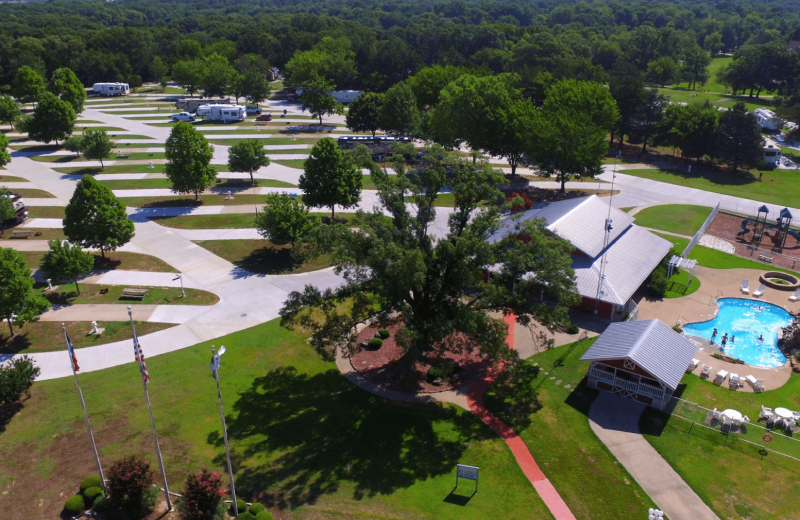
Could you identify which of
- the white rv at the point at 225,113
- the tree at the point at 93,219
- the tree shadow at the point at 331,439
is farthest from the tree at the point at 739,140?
the white rv at the point at 225,113

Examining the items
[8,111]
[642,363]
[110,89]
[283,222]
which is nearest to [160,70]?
[110,89]

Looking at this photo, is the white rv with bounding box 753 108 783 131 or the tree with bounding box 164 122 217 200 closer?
the tree with bounding box 164 122 217 200

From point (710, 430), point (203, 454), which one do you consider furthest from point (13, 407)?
point (710, 430)

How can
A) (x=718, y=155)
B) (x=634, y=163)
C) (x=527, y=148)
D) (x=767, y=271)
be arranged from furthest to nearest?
(x=634, y=163), (x=718, y=155), (x=527, y=148), (x=767, y=271)

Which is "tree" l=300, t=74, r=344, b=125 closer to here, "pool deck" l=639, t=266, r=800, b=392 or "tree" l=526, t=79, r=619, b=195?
"tree" l=526, t=79, r=619, b=195

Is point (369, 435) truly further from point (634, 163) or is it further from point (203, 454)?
point (634, 163)

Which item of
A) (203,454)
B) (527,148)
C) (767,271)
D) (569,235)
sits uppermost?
(527,148)

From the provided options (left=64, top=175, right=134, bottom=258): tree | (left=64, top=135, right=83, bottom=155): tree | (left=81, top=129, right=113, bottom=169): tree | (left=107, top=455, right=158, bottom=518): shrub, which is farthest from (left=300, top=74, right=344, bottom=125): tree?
(left=107, top=455, right=158, bottom=518): shrub
